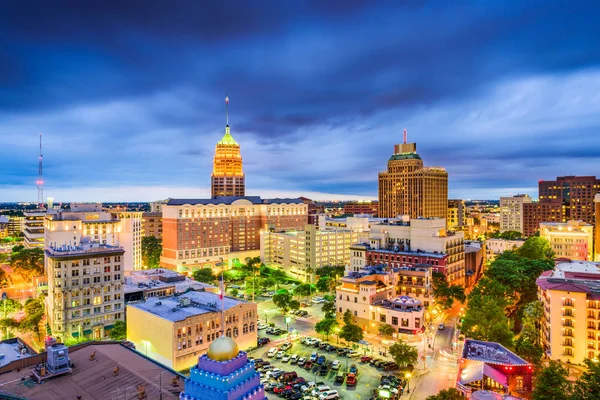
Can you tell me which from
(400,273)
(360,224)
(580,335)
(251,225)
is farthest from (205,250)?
(580,335)

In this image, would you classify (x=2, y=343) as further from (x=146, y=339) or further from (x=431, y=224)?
(x=431, y=224)

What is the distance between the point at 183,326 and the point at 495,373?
162 feet

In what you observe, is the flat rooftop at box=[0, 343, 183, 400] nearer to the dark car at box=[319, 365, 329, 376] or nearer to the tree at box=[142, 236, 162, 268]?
the dark car at box=[319, 365, 329, 376]

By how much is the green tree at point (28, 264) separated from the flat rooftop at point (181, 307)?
83.1 m

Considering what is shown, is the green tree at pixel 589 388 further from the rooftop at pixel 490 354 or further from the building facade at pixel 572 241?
the building facade at pixel 572 241

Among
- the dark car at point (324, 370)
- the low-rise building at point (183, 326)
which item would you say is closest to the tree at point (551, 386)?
the dark car at point (324, 370)

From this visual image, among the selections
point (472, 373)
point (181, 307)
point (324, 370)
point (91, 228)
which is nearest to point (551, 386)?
point (472, 373)

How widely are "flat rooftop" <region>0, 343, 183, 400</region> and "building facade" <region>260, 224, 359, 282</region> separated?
108446 mm

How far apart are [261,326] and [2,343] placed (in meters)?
53.3

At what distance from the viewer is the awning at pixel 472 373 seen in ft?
181

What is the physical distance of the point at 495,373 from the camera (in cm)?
5603

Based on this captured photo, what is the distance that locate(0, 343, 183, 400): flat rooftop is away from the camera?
33.6m

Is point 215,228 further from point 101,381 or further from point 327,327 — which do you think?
point 101,381

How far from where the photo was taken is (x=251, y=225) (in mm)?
183375
